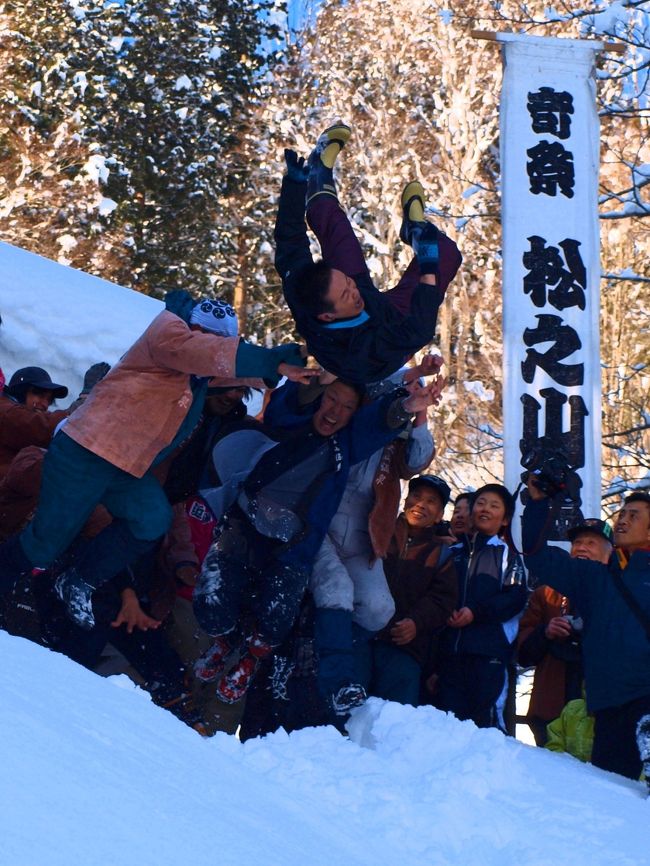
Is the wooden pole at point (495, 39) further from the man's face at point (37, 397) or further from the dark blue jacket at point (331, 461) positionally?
the dark blue jacket at point (331, 461)

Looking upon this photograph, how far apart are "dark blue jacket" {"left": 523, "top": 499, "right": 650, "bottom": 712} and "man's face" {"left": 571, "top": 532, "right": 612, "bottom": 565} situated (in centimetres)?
47

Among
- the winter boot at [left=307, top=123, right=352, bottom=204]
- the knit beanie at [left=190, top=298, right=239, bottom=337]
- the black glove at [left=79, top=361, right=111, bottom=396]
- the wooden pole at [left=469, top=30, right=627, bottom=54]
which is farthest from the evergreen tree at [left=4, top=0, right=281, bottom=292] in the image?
the knit beanie at [left=190, top=298, right=239, bottom=337]

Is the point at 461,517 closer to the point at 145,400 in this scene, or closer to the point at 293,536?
the point at 293,536

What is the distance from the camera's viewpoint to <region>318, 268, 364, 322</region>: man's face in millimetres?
4094

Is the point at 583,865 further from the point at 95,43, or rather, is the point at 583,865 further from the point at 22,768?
the point at 95,43

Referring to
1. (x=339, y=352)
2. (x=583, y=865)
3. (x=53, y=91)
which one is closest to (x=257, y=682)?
(x=339, y=352)

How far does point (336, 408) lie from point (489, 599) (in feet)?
3.90

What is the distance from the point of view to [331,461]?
14.4ft

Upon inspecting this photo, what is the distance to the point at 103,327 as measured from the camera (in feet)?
28.8

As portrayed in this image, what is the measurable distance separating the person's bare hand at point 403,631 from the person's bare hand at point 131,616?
1.00 meters

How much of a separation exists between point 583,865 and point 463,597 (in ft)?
6.21

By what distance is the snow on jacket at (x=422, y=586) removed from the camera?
495 centimetres

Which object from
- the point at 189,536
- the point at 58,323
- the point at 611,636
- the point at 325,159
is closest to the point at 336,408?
the point at 189,536

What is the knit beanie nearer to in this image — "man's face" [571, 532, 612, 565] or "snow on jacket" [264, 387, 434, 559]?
"snow on jacket" [264, 387, 434, 559]
